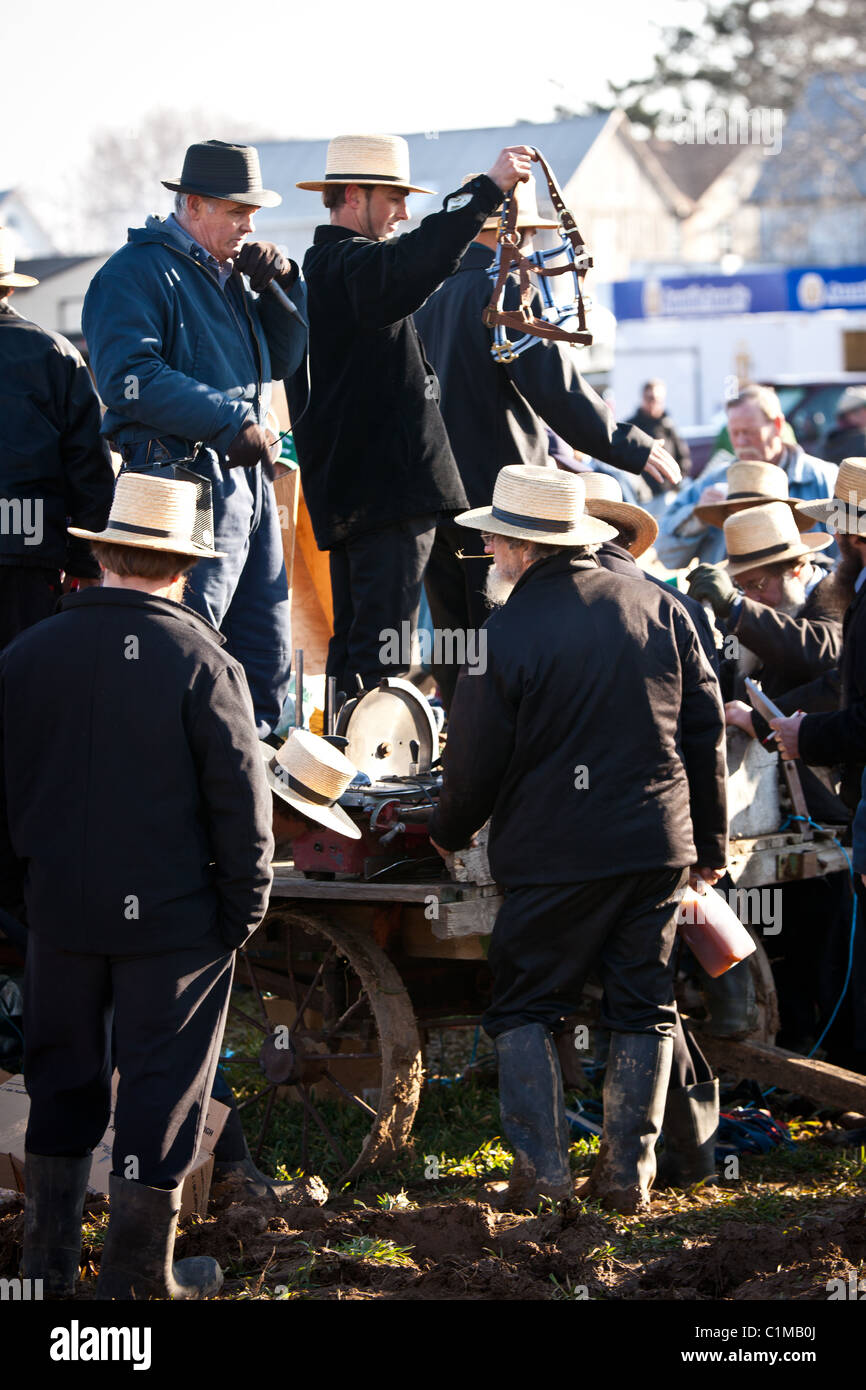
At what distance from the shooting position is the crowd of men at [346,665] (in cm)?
421

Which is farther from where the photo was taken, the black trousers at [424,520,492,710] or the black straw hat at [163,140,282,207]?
the black trousers at [424,520,492,710]

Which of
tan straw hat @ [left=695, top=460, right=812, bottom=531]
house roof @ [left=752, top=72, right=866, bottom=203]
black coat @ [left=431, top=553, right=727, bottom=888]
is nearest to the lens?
black coat @ [left=431, top=553, right=727, bottom=888]

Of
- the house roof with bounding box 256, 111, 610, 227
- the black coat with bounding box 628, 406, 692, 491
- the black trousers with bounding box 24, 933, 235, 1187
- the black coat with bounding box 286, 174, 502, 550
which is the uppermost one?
the house roof with bounding box 256, 111, 610, 227

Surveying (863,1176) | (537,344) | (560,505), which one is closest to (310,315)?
(537,344)

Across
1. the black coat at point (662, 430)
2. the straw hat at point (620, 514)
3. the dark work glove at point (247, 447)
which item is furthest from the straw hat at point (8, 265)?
the black coat at point (662, 430)

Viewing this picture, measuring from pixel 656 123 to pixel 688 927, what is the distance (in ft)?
172

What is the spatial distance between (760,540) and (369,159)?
2.21m

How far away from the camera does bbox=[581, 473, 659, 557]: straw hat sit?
6.09 meters

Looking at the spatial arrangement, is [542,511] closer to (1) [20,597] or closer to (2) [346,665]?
(2) [346,665]

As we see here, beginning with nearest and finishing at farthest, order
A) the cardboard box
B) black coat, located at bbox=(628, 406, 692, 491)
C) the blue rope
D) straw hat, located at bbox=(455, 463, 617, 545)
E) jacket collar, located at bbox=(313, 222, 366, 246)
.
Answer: the cardboard box → straw hat, located at bbox=(455, 463, 617, 545) → jacket collar, located at bbox=(313, 222, 366, 246) → the blue rope → black coat, located at bbox=(628, 406, 692, 491)

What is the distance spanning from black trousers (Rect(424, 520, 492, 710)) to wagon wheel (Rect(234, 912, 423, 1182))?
1245 mm

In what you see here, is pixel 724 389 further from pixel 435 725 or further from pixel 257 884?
pixel 257 884

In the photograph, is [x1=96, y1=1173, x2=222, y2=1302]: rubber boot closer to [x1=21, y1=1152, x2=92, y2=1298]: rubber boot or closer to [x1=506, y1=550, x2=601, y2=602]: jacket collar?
[x1=21, y1=1152, x2=92, y2=1298]: rubber boot

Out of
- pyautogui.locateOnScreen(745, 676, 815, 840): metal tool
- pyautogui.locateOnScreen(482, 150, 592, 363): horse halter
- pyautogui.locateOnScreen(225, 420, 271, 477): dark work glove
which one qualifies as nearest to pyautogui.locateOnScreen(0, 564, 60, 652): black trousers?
pyautogui.locateOnScreen(225, 420, 271, 477): dark work glove
